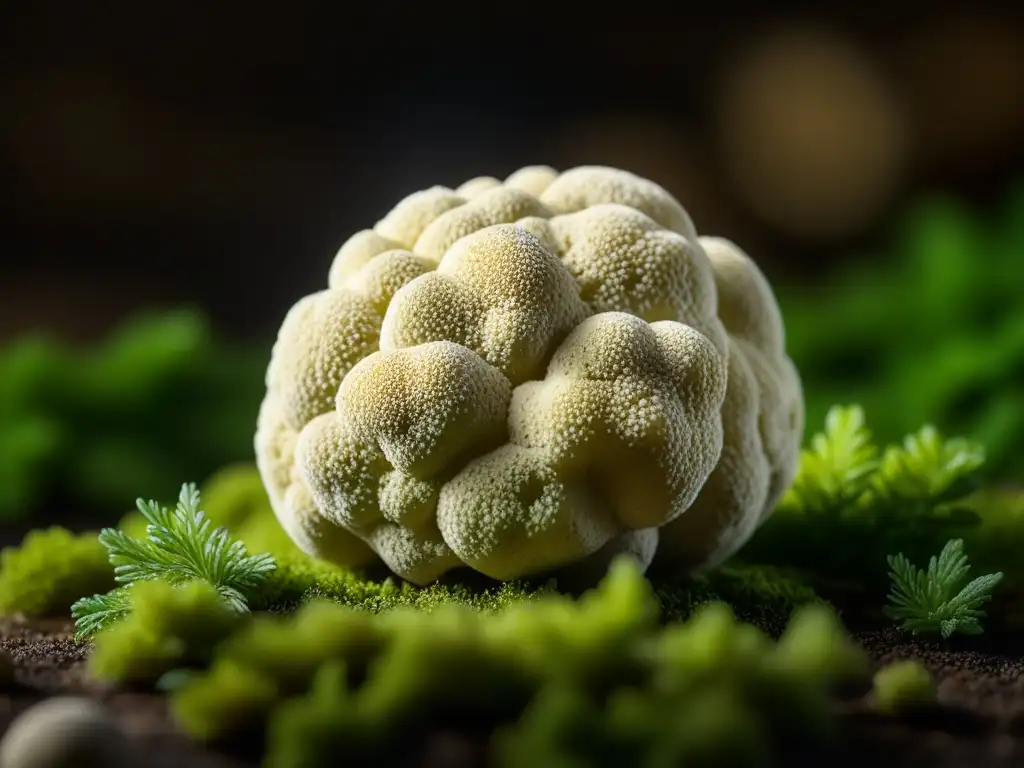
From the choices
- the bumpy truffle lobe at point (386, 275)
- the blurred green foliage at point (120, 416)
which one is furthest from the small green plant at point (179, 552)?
the blurred green foliage at point (120, 416)

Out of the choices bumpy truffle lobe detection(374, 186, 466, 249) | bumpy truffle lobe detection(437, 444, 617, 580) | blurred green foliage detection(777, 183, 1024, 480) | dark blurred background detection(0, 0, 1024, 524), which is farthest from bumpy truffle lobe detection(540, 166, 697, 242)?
dark blurred background detection(0, 0, 1024, 524)

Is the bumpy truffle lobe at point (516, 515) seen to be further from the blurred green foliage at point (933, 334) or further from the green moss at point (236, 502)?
the blurred green foliage at point (933, 334)

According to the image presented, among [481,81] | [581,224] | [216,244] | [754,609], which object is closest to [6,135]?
[216,244]

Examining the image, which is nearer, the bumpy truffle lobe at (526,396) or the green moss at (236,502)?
the bumpy truffle lobe at (526,396)

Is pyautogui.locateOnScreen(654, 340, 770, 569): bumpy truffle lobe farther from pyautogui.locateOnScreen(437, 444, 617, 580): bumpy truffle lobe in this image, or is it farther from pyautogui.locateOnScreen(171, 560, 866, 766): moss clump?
pyautogui.locateOnScreen(171, 560, 866, 766): moss clump

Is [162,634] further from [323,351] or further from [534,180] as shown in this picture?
[534,180]

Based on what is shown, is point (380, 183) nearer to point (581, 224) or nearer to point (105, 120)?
point (105, 120)

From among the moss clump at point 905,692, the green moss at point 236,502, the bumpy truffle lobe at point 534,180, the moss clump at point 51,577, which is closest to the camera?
the moss clump at point 905,692

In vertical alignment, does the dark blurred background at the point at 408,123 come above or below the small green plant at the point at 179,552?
above
